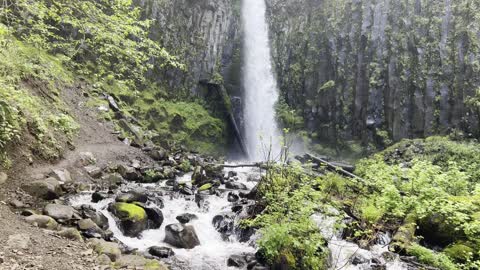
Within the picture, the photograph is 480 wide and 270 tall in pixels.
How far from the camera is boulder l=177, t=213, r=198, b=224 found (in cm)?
925

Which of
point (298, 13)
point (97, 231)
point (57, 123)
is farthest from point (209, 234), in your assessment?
point (298, 13)

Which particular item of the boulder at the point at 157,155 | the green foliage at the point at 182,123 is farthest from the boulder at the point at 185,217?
the green foliage at the point at 182,123

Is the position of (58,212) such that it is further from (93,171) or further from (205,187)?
(205,187)

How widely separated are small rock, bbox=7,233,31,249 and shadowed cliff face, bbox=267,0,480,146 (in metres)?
22.7

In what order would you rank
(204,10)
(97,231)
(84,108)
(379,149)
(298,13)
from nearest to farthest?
(97,231) < (84,108) < (379,149) < (204,10) < (298,13)

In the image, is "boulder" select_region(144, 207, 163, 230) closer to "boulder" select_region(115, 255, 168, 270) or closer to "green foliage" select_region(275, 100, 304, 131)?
"boulder" select_region(115, 255, 168, 270)

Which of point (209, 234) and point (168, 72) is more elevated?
point (168, 72)

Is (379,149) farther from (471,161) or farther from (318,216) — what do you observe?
(318,216)

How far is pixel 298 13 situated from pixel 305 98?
8.13 m

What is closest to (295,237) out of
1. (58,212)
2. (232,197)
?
(58,212)

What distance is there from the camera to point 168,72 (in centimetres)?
2508

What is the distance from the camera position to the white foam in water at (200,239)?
7375 mm

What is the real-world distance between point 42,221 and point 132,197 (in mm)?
3334

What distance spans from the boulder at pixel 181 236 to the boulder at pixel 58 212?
2231 mm
